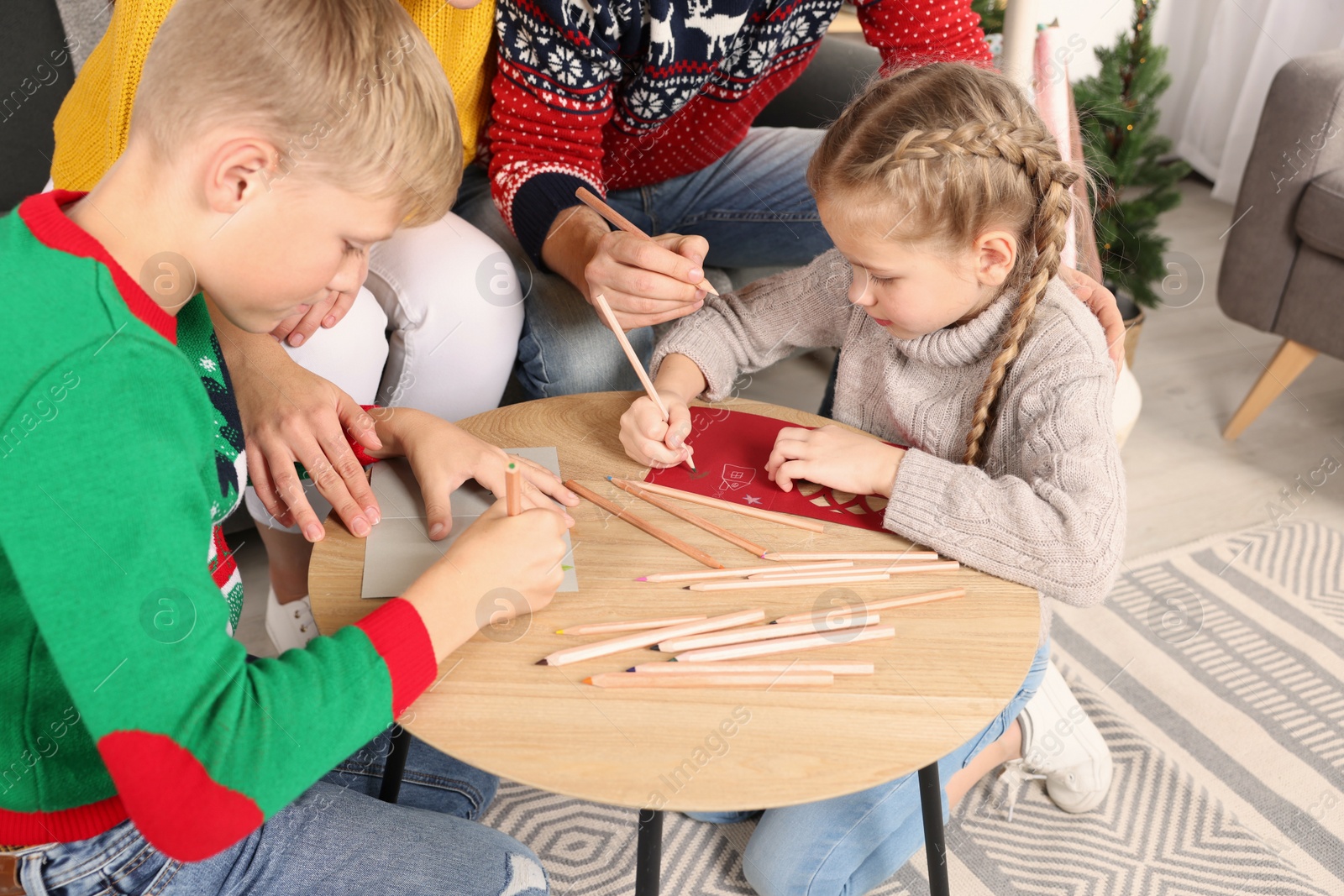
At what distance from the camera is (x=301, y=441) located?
3.27ft

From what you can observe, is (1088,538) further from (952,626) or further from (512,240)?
(512,240)

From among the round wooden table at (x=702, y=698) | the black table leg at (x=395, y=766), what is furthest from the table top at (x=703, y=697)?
the black table leg at (x=395, y=766)

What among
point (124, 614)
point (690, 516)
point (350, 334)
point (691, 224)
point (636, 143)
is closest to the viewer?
point (124, 614)

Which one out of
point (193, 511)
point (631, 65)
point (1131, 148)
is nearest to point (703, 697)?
point (193, 511)

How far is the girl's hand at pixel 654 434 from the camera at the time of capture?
1.02m

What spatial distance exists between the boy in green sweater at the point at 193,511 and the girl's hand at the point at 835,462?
274 mm

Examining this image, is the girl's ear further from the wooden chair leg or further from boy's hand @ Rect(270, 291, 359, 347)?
the wooden chair leg

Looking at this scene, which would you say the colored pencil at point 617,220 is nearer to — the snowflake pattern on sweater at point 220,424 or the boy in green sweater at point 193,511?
the boy in green sweater at point 193,511

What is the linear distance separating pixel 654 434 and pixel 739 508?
A: 0.12 m

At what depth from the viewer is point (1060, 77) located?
166 centimetres

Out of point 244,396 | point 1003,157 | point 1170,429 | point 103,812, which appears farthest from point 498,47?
point 1170,429

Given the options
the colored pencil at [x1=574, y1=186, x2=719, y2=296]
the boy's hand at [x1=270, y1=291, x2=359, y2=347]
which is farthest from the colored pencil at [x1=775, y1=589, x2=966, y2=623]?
the boy's hand at [x1=270, y1=291, x2=359, y2=347]

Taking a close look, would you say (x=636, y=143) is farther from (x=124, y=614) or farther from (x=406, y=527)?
(x=124, y=614)

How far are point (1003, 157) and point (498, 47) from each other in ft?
2.66
